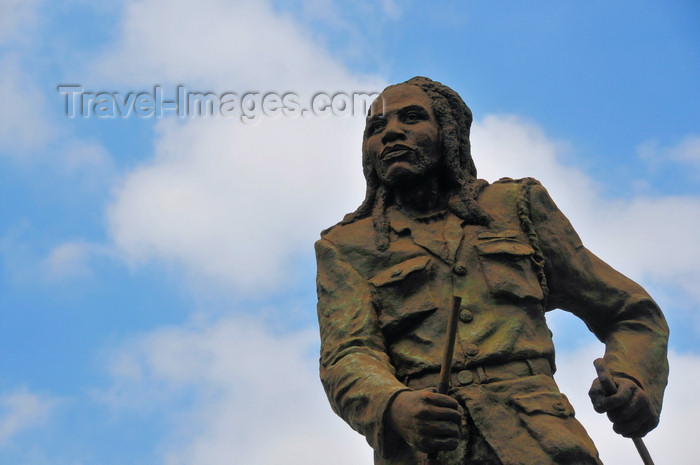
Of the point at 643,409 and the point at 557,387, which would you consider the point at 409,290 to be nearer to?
the point at 557,387

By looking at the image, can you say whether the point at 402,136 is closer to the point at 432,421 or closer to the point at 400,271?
the point at 400,271

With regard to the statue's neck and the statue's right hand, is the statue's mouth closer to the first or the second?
the statue's neck

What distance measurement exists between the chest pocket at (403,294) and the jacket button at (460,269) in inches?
7.0

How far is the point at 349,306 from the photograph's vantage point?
6805mm

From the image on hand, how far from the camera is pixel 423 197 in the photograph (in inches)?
292

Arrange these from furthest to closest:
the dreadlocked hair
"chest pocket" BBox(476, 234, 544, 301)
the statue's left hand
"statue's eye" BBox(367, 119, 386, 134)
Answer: "statue's eye" BBox(367, 119, 386, 134), the dreadlocked hair, "chest pocket" BBox(476, 234, 544, 301), the statue's left hand

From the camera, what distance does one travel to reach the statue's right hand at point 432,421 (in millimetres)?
5480

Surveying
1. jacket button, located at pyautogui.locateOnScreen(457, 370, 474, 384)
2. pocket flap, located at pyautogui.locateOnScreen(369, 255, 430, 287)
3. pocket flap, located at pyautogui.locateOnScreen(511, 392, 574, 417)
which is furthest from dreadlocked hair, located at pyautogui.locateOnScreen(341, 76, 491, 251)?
pocket flap, located at pyautogui.locateOnScreen(511, 392, 574, 417)

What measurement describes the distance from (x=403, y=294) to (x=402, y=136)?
48.4 inches

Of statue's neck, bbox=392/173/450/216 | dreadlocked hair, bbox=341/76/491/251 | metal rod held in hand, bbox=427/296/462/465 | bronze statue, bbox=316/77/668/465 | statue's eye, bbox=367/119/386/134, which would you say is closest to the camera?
metal rod held in hand, bbox=427/296/462/465

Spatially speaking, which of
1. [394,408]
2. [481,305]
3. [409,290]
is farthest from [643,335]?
[394,408]

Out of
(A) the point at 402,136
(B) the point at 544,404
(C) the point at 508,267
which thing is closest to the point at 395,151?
(A) the point at 402,136

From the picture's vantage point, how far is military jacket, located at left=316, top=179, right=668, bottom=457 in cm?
632

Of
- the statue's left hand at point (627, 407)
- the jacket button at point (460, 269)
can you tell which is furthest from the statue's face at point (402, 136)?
the statue's left hand at point (627, 407)
